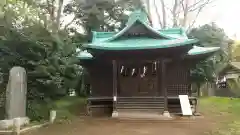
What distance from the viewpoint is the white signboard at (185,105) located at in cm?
1633

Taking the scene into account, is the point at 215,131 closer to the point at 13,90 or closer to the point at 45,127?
the point at 45,127

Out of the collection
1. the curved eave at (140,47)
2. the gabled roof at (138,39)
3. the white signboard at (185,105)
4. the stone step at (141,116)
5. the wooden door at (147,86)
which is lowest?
the stone step at (141,116)

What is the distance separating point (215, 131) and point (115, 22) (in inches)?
761

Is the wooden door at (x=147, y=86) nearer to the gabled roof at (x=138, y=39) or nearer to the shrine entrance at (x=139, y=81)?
the shrine entrance at (x=139, y=81)

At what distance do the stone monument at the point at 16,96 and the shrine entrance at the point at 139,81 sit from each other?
26.6ft

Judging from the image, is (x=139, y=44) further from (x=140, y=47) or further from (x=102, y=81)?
(x=102, y=81)

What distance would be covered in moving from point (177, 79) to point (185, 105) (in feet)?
8.97

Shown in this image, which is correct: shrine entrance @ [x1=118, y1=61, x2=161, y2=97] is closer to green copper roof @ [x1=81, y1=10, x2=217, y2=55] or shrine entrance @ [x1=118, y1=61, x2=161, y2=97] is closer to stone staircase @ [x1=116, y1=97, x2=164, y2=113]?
stone staircase @ [x1=116, y1=97, x2=164, y2=113]

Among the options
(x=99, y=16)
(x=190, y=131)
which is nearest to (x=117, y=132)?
(x=190, y=131)

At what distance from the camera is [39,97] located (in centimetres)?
1391

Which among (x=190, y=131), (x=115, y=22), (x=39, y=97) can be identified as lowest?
(x=190, y=131)

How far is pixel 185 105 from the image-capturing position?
1672 centimetres

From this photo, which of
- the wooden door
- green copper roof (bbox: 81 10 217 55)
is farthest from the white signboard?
green copper roof (bbox: 81 10 217 55)

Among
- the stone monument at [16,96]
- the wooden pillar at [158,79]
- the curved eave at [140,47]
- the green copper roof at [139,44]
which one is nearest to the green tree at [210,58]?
the wooden pillar at [158,79]
